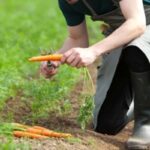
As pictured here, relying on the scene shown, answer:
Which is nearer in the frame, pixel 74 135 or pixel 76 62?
pixel 76 62

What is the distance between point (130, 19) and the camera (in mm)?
5582

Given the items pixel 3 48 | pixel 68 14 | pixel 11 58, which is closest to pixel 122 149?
pixel 68 14

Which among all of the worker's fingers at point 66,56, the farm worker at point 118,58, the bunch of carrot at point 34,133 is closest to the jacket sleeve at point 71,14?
the farm worker at point 118,58

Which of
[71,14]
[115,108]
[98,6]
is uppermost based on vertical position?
[98,6]

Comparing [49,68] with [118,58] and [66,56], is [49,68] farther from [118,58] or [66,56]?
[66,56]

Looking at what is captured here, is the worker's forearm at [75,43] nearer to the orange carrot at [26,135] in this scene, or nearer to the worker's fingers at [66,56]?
the worker's fingers at [66,56]

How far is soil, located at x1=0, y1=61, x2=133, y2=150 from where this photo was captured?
5.38 m

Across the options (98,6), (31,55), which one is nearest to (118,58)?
(98,6)

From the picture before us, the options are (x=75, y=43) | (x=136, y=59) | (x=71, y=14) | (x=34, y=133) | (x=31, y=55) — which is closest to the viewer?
(x=34, y=133)

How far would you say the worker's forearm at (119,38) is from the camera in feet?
18.1

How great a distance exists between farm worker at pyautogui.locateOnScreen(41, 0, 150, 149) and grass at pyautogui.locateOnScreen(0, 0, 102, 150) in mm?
245

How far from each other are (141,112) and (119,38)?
2.35 feet

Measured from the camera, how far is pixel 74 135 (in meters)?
5.86

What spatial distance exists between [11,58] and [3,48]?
0.76 meters
